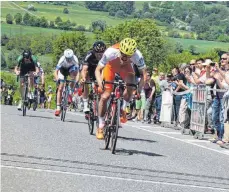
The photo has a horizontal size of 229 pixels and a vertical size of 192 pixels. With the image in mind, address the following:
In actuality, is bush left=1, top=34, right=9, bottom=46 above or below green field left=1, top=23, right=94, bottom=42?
below

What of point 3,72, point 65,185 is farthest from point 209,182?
point 3,72

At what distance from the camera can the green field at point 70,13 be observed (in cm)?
15988

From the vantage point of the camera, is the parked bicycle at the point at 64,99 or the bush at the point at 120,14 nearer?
the parked bicycle at the point at 64,99

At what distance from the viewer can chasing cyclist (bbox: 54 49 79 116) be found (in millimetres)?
19469

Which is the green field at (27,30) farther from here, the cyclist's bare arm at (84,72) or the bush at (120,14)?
the cyclist's bare arm at (84,72)

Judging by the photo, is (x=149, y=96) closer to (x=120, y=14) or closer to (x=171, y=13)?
(x=120, y=14)

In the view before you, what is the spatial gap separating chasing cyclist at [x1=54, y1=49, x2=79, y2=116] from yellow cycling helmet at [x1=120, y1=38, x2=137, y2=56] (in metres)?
7.25

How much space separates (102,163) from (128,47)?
6.91 ft

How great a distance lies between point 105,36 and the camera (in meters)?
138

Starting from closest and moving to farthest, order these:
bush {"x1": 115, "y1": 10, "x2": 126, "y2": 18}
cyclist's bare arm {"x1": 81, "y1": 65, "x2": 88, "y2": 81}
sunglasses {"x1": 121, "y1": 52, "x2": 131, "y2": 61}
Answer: sunglasses {"x1": 121, "y1": 52, "x2": 131, "y2": 61} → cyclist's bare arm {"x1": 81, "y1": 65, "x2": 88, "y2": 81} → bush {"x1": 115, "y1": 10, "x2": 126, "y2": 18}

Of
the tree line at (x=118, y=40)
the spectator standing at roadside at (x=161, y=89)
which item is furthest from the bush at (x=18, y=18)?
the spectator standing at roadside at (x=161, y=89)

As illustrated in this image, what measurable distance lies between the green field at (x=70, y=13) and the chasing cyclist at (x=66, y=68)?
5389 inches

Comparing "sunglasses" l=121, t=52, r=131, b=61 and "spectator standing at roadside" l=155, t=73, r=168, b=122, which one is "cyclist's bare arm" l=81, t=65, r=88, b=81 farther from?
"spectator standing at roadside" l=155, t=73, r=168, b=122

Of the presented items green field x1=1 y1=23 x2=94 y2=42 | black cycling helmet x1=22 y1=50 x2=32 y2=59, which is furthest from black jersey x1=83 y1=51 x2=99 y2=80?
green field x1=1 y1=23 x2=94 y2=42
